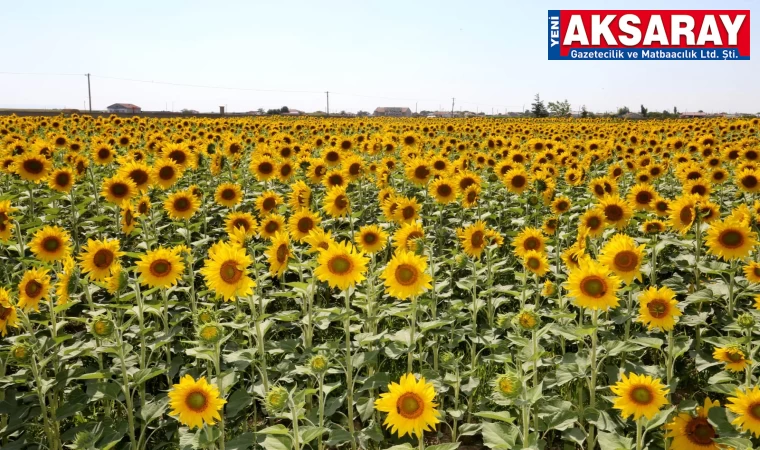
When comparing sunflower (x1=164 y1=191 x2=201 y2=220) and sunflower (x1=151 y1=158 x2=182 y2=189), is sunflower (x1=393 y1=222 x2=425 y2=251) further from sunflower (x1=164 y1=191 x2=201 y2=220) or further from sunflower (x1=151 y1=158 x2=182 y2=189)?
sunflower (x1=151 y1=158 x2=182 y2=189)

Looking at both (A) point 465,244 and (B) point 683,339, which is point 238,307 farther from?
(B) point 683,339

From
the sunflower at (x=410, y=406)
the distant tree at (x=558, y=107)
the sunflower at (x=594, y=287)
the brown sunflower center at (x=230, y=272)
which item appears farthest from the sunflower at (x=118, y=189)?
the distant tree at (x=558, y=107)

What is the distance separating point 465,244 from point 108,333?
9.54 ft

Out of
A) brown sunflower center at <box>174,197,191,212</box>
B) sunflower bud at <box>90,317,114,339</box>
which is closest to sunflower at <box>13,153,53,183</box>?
brown sunflower center at <box>174,197,191,212</box>

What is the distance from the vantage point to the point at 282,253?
4.09 meters

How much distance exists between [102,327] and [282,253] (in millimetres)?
1300

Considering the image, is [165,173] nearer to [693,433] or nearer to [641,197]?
[641,197]

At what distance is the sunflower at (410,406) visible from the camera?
2697mm

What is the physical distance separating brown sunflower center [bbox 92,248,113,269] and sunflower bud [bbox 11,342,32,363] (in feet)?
2.87

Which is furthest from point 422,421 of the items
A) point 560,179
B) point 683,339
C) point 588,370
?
point 560,179

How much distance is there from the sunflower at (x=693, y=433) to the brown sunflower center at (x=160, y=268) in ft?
11.1

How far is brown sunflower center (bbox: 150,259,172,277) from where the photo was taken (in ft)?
12.8

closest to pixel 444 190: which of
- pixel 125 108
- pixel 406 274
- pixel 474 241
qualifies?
pixel 474 241

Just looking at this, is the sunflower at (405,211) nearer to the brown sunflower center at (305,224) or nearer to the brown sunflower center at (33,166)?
the brown sunflower center at (305,224)
